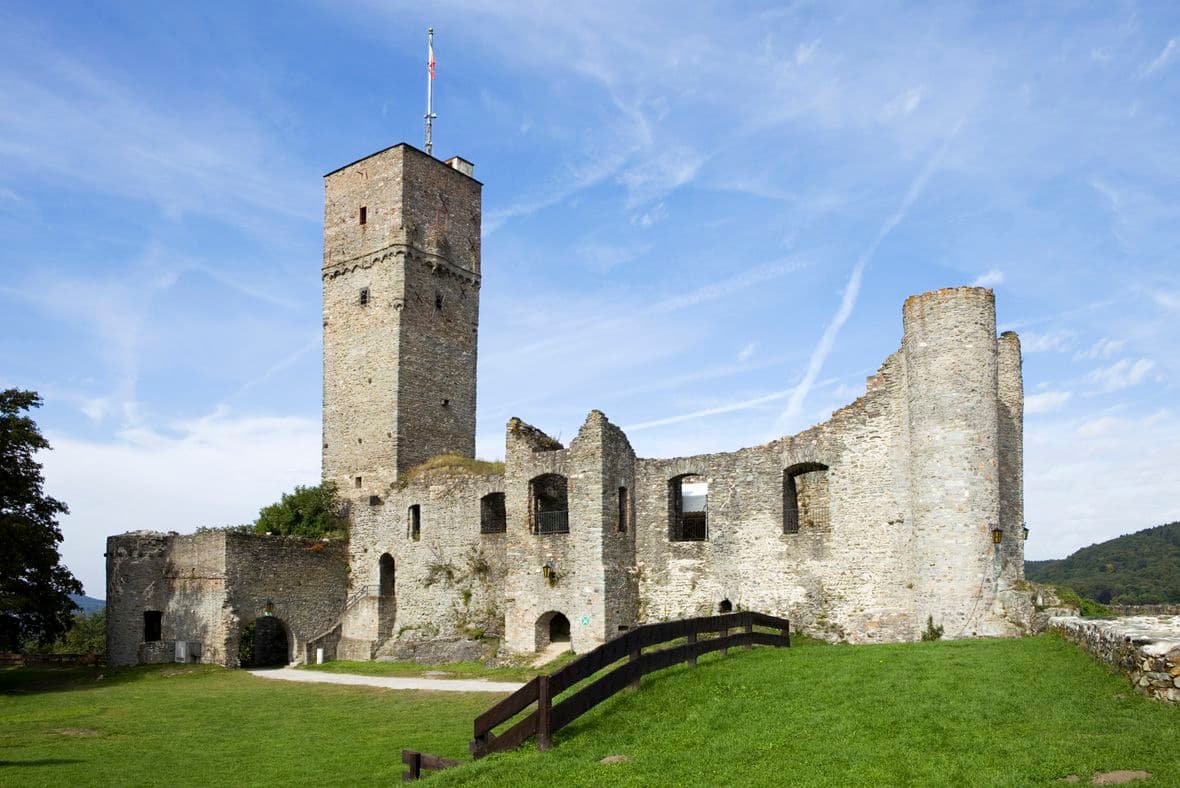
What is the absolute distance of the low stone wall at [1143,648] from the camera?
9695 mm

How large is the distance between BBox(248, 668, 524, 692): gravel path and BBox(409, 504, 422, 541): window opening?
5129mm

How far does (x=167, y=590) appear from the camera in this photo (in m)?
31.5

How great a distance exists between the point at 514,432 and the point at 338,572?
953 cm

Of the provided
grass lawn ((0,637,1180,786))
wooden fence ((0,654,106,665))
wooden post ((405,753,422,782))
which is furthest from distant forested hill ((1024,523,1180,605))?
wooden post ((405,753,422,782))

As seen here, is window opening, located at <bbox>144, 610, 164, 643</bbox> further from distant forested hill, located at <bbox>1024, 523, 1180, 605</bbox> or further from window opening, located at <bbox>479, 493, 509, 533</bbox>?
distant forested hill, located at <bbox>1024, 523, 1180, 605</bbox>

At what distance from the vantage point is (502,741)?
11102 mm

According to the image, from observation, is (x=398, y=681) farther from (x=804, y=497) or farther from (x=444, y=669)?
(x=804, y=497)

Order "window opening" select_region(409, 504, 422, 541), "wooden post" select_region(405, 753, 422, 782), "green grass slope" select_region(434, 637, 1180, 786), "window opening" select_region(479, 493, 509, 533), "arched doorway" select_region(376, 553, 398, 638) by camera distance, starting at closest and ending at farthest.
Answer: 1. "green grass slope" select_region(434, 637, 1180, 786)
2. "wooden post" select_region(405, 753, 422, 782)
3. "window opening" select_region(479, 493, 509, 533)
4. "window opening" select_region(409, 504, 422, 541)
5. "arched doorway" select_region(376, 553, 398, 638)

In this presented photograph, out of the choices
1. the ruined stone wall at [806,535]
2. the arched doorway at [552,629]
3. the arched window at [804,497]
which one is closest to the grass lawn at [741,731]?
the ruined stone wall at [806,535]

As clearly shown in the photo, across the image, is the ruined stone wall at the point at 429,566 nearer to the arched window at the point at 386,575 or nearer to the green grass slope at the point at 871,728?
the arched window at the point at 386,575

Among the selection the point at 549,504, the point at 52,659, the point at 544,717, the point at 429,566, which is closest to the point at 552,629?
the point at 549,504

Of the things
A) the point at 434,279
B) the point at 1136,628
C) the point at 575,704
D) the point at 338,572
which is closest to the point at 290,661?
the point at 338,572

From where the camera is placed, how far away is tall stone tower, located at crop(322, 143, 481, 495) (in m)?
34.5

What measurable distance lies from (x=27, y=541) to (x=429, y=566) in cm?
1124
